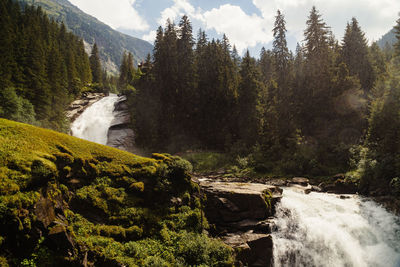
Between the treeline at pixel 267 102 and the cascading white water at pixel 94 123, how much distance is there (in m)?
7.63

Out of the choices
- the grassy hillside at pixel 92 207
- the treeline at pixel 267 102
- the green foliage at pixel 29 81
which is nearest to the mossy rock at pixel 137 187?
the grassy hillside at pixel 92 207

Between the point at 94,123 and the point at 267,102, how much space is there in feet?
125

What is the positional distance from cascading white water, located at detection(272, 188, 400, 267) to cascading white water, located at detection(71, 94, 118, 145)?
128 feet

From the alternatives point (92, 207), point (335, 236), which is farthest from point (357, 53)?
point (92, 207)

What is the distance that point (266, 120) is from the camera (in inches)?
1524

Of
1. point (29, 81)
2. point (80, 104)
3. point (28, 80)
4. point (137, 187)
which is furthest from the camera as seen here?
point (80, 104)

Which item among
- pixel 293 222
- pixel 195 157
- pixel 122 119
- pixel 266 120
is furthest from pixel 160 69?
pixel 293 222

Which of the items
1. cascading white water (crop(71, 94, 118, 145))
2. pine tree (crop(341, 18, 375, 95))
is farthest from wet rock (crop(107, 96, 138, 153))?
pine tree (crop(341, 18, 375, 95))

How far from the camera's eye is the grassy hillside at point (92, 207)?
27.4 ft

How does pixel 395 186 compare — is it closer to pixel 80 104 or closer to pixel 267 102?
pixel 267 102

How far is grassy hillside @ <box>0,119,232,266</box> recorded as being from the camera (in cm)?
836

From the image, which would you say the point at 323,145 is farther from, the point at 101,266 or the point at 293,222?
the point at 101,266

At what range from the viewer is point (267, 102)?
42781 mm

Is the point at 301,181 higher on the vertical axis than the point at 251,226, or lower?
higher
